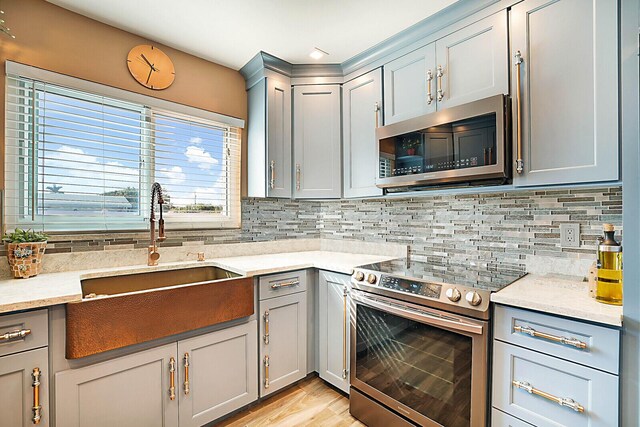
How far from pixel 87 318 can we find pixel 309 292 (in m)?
1.27

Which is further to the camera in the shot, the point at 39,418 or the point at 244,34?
the point at 244,34

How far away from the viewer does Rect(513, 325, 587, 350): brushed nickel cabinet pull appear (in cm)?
108

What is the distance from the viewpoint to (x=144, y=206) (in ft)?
6.78

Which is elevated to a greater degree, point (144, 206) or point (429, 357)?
point (144, 206)

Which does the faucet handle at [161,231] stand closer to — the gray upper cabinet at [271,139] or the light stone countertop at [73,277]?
the light stone countertop at [73,277]

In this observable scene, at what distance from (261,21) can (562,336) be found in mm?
2259

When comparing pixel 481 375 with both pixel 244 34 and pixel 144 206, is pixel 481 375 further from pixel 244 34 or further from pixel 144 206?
pixel 244 34

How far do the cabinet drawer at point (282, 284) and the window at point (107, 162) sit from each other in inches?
29.7

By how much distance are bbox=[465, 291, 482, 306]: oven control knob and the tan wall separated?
222 centimetres

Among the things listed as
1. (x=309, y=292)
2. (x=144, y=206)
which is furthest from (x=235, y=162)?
(x=309, y=292)

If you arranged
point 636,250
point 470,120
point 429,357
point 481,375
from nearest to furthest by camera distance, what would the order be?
point 636,250 → point 481,375 → point 429,357 → point 470,120

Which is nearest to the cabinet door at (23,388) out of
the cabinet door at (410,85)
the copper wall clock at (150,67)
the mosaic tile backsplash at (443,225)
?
the mosaic tile backsplash at (443,225)

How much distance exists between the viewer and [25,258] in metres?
1.53

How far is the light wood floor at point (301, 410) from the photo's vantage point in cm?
177
